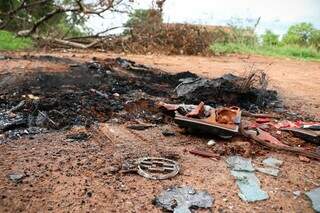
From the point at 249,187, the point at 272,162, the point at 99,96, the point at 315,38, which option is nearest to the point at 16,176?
the point at 249,187

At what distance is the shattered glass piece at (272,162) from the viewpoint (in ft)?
12.1

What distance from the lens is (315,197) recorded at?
3.13 meters

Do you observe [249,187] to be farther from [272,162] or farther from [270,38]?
[270,38]

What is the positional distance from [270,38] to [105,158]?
14234 millimetres

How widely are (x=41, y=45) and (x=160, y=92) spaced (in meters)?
6.19

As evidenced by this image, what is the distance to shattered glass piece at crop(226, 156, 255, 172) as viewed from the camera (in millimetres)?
3566

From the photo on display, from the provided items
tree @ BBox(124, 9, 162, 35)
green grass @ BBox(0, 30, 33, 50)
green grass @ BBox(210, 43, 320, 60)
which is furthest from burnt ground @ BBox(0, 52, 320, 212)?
green grass @ BBox(210, 43, 320, 60)

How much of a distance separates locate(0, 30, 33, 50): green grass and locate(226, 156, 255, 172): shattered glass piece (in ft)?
26.2

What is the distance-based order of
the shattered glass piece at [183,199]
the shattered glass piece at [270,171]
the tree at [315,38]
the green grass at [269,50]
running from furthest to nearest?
1. the tree at [315,38]
2. the green grass at [269,50]
3. the shattered glass piece at [270,171]
4. the shattered glass piece at [183,199]

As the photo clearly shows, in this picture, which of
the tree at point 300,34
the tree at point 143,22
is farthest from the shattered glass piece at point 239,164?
the tree at point 300,34

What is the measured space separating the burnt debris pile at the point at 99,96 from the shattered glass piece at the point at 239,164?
1.25 meters

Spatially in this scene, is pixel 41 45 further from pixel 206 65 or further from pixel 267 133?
pixel 267 133

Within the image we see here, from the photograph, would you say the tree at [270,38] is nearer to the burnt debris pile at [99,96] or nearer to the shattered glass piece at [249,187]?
the burnt debris pile at [99,96]

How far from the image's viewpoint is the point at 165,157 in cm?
373
